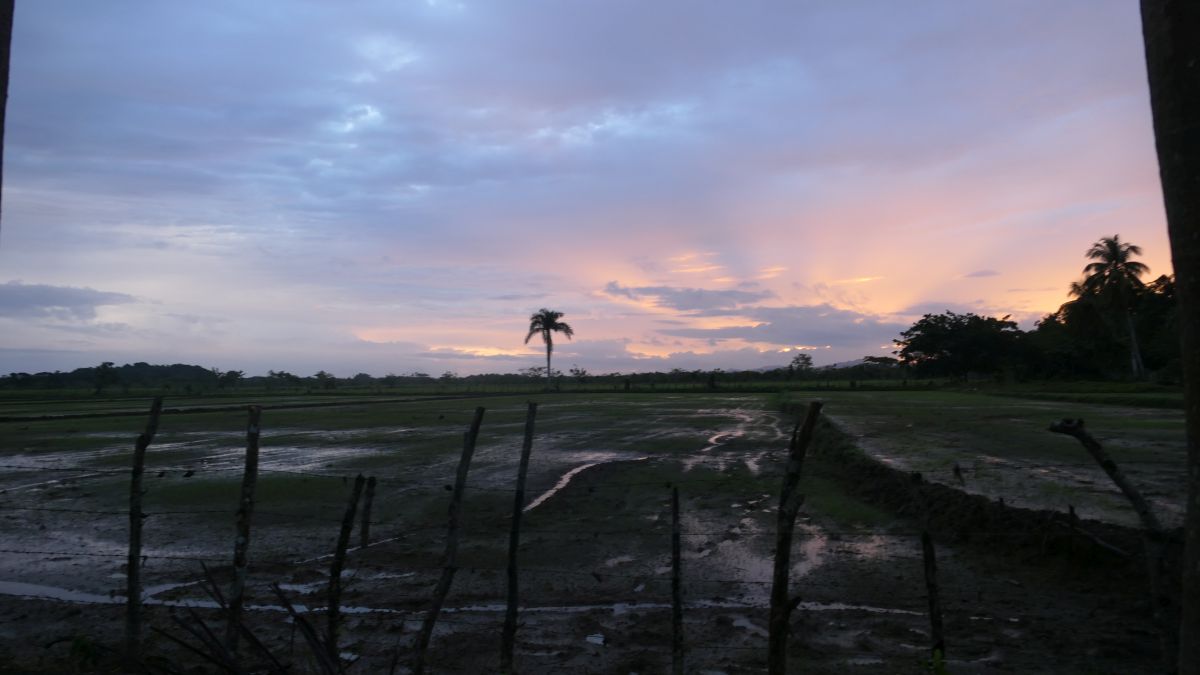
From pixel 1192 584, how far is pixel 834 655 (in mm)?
3743

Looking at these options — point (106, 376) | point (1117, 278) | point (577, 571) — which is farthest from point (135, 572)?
point (106, 376)

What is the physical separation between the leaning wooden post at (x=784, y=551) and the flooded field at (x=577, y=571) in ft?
5.32

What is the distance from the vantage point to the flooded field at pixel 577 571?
638 cm

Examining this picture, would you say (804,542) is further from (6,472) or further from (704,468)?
(6,472)

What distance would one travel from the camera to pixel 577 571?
893 cm

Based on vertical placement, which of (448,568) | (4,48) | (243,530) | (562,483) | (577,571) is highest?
(4,48)

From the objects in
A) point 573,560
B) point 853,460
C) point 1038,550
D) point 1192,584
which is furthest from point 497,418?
point 1192,584

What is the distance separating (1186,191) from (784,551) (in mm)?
2844

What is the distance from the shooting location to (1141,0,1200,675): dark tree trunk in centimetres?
288

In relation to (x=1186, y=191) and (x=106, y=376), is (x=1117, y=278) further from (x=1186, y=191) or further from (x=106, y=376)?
(x=106, y=376)

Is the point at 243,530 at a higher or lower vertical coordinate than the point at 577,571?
higher

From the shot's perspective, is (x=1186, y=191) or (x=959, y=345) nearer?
(x=1186, y=191)

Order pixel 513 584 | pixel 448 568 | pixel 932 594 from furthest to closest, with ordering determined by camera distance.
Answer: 1. pixel 513 584
2. pixel 448 568
3. pixel 932 594

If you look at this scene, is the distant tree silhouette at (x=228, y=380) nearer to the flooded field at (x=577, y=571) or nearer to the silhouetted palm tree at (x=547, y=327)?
the silhouetted palm tree at (x=547, y=327)
